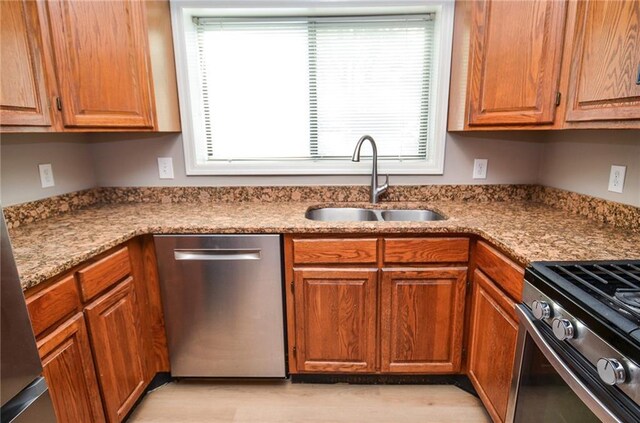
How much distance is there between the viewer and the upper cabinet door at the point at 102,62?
4.76 feet

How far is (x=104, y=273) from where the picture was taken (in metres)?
1.35

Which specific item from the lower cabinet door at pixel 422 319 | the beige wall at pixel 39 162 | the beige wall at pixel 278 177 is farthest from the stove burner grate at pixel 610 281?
the beige wall at pixel 39 162

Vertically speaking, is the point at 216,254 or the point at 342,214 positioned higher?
the point at 342,214

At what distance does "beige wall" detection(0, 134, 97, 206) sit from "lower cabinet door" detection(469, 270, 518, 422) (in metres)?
2.16

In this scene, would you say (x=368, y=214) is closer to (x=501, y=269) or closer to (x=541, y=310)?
(x=501, y=269)

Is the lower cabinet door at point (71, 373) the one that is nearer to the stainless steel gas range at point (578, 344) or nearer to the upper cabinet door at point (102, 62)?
the upper cabinet door at point (102, 62)

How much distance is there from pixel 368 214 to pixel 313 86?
33.3 inches

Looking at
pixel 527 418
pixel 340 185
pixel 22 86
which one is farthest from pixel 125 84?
pixel 527 418

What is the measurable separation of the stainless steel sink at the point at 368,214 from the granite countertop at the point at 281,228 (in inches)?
1.7

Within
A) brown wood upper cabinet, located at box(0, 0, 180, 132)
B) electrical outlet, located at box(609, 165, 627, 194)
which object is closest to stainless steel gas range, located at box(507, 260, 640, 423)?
electrical outlet, located at box(609, 165, 627, 194)

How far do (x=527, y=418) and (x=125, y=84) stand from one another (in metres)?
2.11

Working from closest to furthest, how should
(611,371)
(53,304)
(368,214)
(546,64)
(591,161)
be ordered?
(611,371)
(53,304)
(546,64)
(591,161)
(368,214)

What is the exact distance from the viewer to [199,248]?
1.60 metres

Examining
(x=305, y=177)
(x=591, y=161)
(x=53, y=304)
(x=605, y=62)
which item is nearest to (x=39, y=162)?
(x=53, y=304)
